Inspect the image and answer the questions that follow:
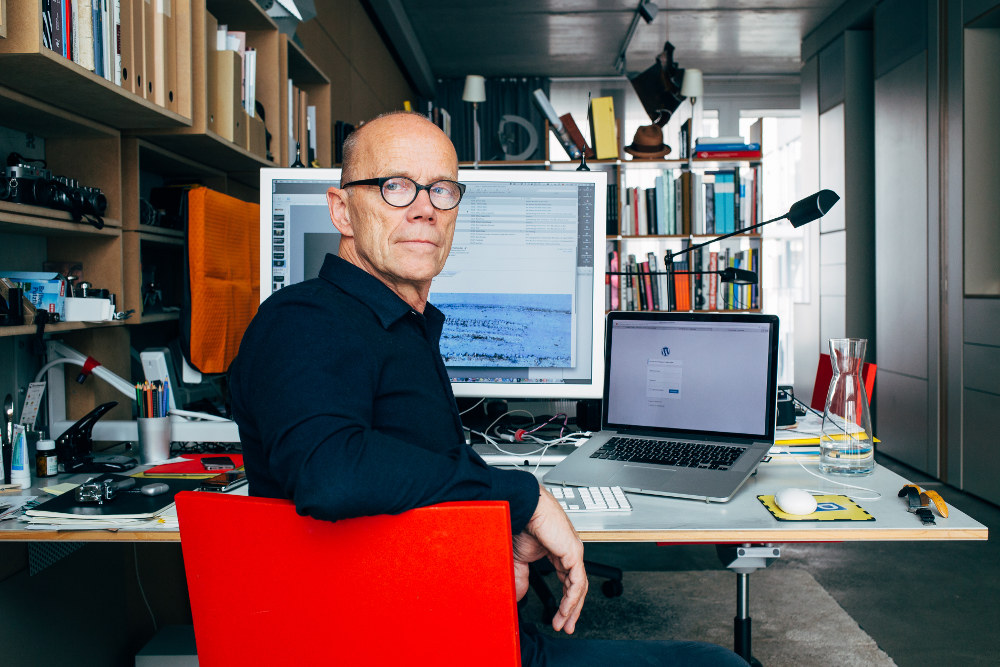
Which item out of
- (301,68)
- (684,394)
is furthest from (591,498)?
(301,68)

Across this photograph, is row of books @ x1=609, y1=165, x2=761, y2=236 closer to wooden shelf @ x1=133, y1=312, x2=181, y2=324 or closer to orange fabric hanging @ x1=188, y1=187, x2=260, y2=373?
orange fabric hanging @ x1=188, y1=187, x2=260, y2=373

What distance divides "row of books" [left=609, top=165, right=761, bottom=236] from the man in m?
4.11

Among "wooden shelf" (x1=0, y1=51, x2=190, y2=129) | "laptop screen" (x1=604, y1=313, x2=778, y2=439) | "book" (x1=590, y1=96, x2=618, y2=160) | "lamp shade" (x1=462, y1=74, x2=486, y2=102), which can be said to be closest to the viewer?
"wooden shelf" (x1=0, y1=51, x2=190, y2=129)

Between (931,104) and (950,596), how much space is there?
2.68 m

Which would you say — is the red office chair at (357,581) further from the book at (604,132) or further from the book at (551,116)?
the book at (604,132)

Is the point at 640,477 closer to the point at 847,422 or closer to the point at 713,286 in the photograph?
the point at 847,422

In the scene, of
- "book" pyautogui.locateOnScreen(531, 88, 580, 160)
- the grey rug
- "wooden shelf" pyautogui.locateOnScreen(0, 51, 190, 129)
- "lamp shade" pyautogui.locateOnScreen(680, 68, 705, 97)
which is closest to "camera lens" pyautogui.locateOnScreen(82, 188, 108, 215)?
"wooden shelf" pyautogui.locateOnScreen(0, 51, 190, 129)

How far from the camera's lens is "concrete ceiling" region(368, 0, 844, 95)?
19.1 feet

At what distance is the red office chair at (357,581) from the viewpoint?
0.68 m

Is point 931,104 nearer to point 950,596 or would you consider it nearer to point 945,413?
point 945,413

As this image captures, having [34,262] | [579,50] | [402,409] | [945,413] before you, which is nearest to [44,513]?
[402,409]

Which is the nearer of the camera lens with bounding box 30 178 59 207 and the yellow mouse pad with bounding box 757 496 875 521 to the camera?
the yellow mouse pad with bounding box 757 496 875 521

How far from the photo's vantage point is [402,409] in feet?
2.93

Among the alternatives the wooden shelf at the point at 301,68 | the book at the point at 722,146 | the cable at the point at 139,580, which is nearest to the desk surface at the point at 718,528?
the cable at the point at 139,580
